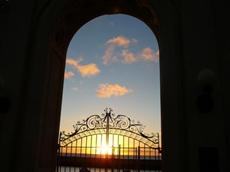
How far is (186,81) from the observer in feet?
16.6

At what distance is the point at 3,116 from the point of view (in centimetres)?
543

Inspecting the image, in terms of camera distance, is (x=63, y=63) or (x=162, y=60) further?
(x=63, y=63)

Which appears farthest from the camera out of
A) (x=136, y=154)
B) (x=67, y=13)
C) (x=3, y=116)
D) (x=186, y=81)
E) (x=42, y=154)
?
(x=136, y=154)

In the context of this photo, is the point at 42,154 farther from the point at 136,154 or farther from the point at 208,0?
the point at 208,0

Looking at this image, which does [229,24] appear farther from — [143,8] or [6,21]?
[6,21]

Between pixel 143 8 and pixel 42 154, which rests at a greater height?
pixel 143 8

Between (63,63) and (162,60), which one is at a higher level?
(63,63)

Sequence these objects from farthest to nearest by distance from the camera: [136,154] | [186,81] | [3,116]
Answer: [136,154] → [3,116] → [186,81]

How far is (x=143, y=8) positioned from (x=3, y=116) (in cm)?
470

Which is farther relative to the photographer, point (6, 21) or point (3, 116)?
point (6, 21)

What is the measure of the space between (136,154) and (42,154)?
2.87 metres

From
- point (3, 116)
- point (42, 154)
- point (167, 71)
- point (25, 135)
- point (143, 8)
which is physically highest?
point (143, 8)

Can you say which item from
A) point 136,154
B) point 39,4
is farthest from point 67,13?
point 136,154

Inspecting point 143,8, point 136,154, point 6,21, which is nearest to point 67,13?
point 6,21
